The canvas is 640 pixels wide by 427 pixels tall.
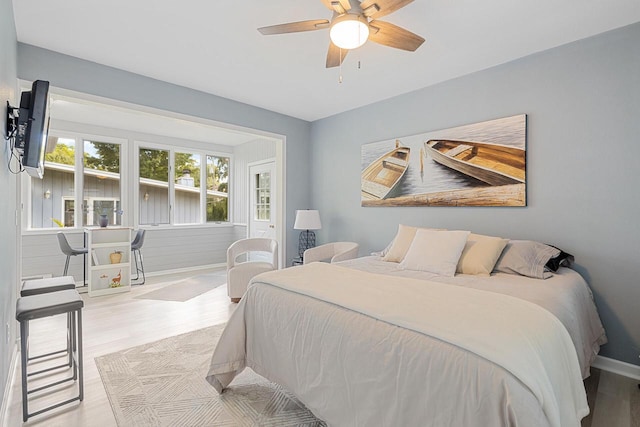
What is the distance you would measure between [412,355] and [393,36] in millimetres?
1908

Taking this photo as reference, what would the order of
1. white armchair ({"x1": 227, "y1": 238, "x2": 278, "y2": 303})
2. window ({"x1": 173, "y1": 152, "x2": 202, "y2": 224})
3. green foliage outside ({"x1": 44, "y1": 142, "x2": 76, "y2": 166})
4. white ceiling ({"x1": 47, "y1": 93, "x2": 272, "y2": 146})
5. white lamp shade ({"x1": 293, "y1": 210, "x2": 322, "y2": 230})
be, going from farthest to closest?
window ({"x1": 173, "y1": 152, "x2": 202, "y2": 224}), green foliage outside ({"x1": 44, "y1": 142, "x2": 76, "y2": 166}), white lamp shade ({"x1": 293, "y1": 210, "x2": 322, "y2": 230}), white armchair ({"x1": 227, "y1": 238, "x2": 278, "y2": 303}), white ceiling ({"x1": 47, "y1": 93, "x2": 272, "y2": 146})

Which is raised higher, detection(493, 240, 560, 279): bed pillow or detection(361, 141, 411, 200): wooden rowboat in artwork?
detection(361, 141, 411, 200): wooden rowboat in artwork

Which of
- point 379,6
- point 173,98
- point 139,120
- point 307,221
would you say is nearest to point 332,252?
point 307,221

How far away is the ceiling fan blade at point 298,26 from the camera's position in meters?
1.91

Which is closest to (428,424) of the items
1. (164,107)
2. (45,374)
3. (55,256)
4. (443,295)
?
(443,295)

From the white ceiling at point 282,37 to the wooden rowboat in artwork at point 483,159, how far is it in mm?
739

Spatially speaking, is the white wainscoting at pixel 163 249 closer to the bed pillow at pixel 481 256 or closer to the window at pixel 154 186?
the window at pixel 154 186

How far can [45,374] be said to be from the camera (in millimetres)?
2359

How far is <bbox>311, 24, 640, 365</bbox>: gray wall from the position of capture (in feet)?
7.86

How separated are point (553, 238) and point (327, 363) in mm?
2333

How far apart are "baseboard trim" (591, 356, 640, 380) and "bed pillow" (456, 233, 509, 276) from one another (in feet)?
3.72

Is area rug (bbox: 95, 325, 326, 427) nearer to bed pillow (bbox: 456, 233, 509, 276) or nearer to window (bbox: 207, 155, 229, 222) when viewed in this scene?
bed pillow (bbox: 456, 233, 509, 276)

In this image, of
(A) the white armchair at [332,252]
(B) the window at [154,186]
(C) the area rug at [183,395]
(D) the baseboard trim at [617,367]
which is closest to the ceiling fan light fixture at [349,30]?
(C) the area rug at [183,395]

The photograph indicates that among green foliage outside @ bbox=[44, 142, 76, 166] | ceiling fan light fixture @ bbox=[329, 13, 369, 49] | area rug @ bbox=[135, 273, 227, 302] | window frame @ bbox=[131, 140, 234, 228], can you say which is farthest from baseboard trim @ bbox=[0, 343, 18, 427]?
green foliage outside @ bbox=[44, 142, 76, 166]
